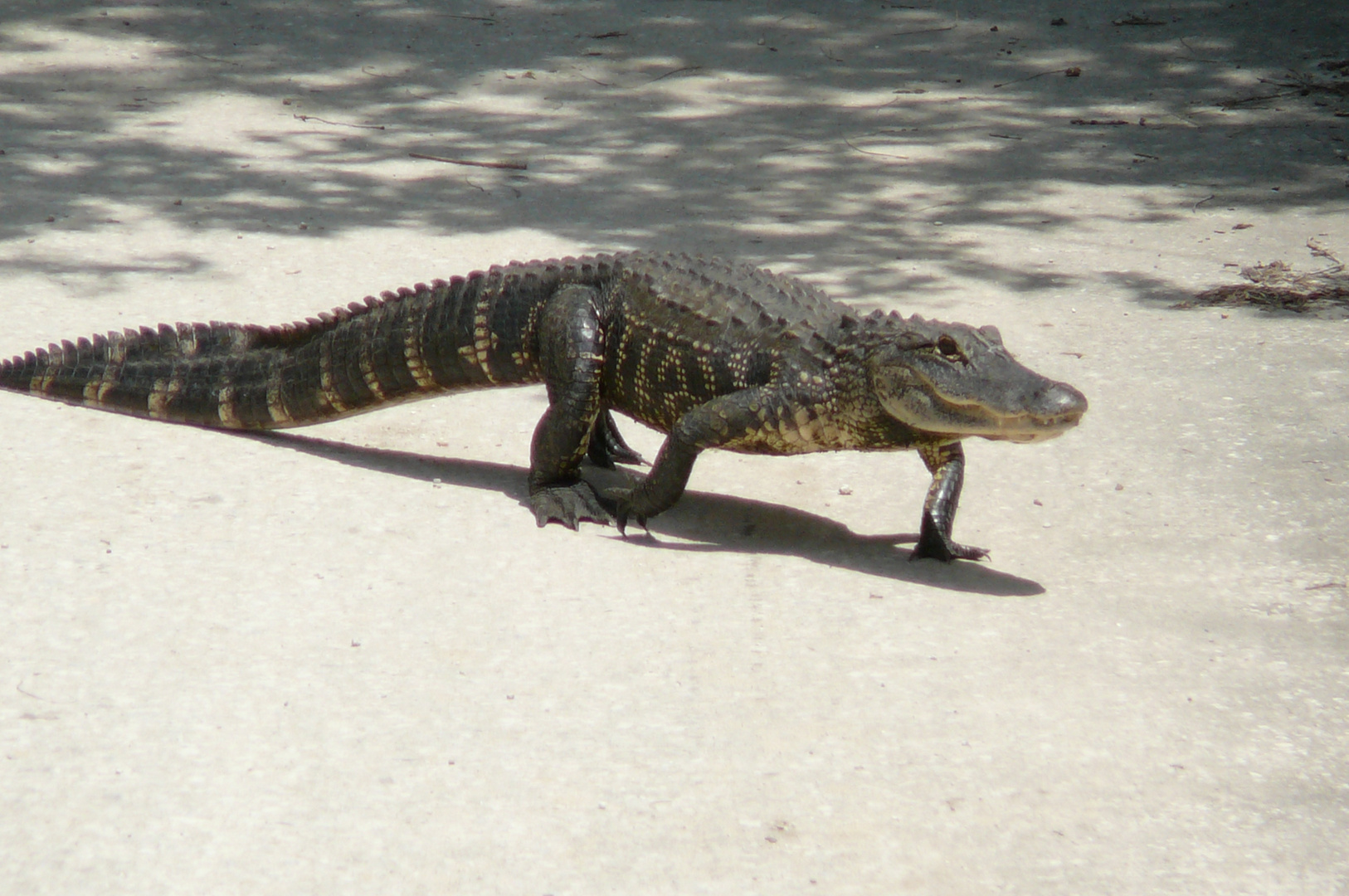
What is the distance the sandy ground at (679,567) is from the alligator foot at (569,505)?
90 mm

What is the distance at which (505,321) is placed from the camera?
4.66 m

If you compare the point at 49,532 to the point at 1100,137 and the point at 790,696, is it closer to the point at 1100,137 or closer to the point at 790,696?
the point at 790,696

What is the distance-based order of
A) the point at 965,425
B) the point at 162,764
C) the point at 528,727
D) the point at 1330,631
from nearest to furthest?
1. the point at 162,764
2. the point at 528,727
3. the point at 1330,631
4. the point at 965,425

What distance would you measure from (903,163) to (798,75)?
1.99 m

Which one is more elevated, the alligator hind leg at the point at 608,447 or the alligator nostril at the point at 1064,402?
the alligator nostril at the point at 1064,402

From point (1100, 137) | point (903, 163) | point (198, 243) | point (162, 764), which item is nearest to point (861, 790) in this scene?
point (162, 764)

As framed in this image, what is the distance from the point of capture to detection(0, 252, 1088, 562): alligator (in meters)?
4.15

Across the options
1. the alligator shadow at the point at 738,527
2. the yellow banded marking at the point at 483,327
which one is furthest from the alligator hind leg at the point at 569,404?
the yellow banded marking at the point at 483,327

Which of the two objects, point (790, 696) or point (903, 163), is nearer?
point (790, 696)

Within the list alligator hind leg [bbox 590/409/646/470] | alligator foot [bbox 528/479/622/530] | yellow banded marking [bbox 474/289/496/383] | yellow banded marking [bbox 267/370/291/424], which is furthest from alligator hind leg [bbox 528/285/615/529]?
yellow banded marking [bbox 267/370/291/424]

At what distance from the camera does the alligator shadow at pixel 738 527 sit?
4.10 m

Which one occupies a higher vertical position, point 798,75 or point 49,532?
point 798,75

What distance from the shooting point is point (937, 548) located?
417 cm

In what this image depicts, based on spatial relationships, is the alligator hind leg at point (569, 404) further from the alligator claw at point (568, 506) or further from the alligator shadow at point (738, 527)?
the alligator shadow at point (738, 527)
